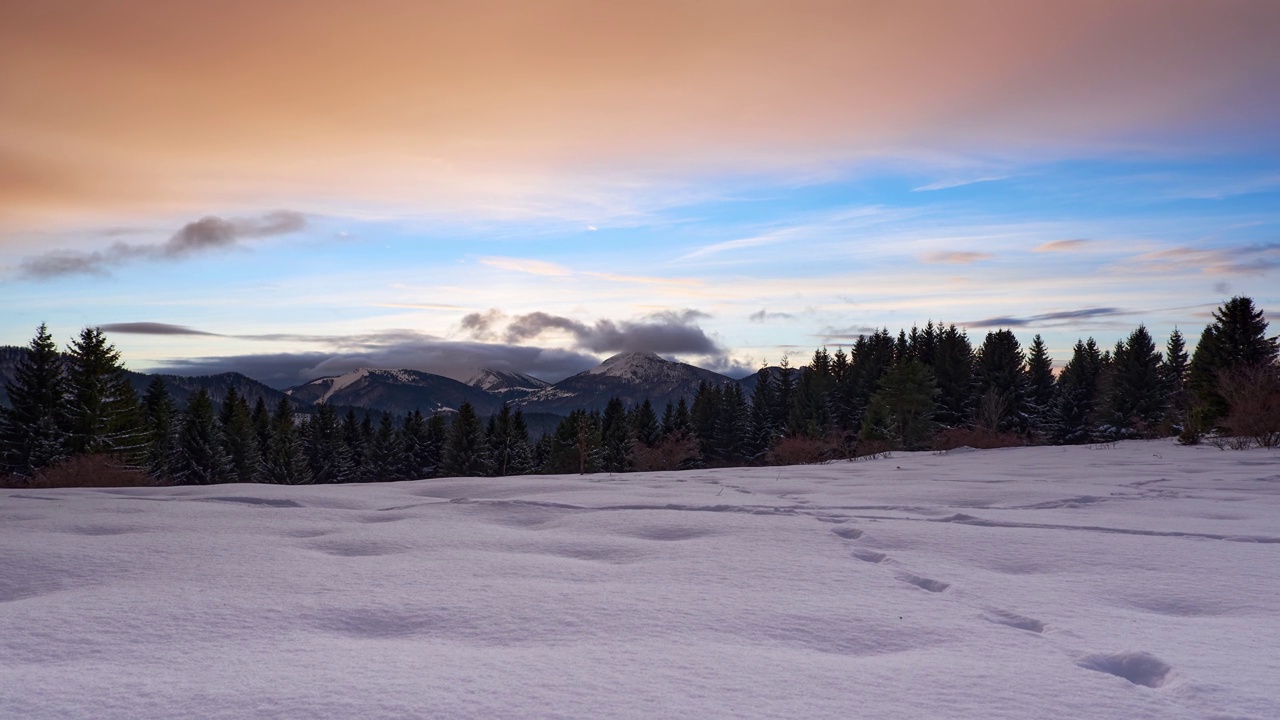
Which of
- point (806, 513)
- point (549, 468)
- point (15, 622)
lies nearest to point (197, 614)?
point (15, 622)

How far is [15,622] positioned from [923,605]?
3.46 m

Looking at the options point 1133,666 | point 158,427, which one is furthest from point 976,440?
point 158,427

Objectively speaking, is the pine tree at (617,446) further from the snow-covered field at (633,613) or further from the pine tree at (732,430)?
→ the snow-covered field at (633,613)

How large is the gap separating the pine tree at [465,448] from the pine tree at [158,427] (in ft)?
64.9

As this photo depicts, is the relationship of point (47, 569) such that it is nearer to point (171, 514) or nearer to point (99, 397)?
point (171, 514)

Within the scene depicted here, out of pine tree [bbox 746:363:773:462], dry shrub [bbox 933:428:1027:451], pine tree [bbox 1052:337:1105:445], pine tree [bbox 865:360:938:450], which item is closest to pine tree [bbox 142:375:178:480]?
dry shrub [bbox 933:428:1027:451]

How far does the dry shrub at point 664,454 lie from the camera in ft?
197

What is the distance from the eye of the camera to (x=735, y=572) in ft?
11.7

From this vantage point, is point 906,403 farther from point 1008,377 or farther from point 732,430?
point 732,430

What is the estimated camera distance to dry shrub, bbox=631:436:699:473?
197 ft

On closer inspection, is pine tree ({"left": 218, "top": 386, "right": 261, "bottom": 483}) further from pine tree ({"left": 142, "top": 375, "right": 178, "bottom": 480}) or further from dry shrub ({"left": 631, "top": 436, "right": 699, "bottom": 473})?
dry shrub ({"left": 631, "top": 436, "right": 699, "bottom": 473})

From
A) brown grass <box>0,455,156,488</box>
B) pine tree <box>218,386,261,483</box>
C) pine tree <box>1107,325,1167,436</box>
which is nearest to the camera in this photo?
brown grass <box>0,455,156,488</box>

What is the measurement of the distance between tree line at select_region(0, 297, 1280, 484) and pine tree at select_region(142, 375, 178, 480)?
153 millimetres

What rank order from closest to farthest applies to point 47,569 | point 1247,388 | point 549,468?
1. point 47,569
2. point 1247,388
3. point 549,468
